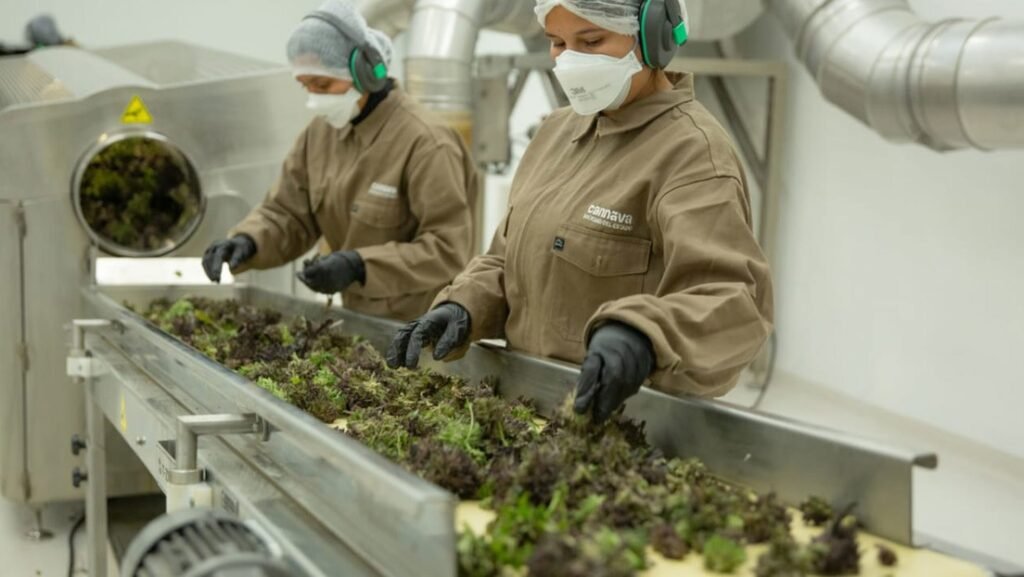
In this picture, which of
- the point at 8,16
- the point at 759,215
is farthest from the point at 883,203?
the point at 8,16

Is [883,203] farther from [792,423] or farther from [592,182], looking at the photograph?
[792,423]

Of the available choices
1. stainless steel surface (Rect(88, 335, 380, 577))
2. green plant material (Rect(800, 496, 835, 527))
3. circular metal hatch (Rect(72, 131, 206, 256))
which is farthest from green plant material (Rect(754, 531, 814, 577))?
circular metal hatch (Rect(72, 131, 206, 256))

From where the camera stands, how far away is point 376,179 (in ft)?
9.12

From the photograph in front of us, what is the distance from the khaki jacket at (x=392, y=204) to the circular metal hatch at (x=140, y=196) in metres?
0.55

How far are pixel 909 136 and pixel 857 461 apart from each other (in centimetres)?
263

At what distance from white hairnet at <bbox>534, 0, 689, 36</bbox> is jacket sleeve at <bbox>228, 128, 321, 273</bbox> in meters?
1.54

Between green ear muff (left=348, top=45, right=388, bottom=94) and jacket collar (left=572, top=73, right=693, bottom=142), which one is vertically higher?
green ear muff (left=348, top=45, right=388, bottom=94)

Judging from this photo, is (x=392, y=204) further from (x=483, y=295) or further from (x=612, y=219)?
(x=612, y=219)

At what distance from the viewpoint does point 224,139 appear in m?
3.42

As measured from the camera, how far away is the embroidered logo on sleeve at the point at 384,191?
2.74 m

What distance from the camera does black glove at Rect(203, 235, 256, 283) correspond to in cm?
288

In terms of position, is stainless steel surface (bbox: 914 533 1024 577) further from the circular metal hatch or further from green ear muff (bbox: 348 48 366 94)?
the circular metal hatch

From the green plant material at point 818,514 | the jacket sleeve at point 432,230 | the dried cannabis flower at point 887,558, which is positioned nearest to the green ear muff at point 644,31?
the green plant material at point 818,514

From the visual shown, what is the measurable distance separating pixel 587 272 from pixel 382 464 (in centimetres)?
72
